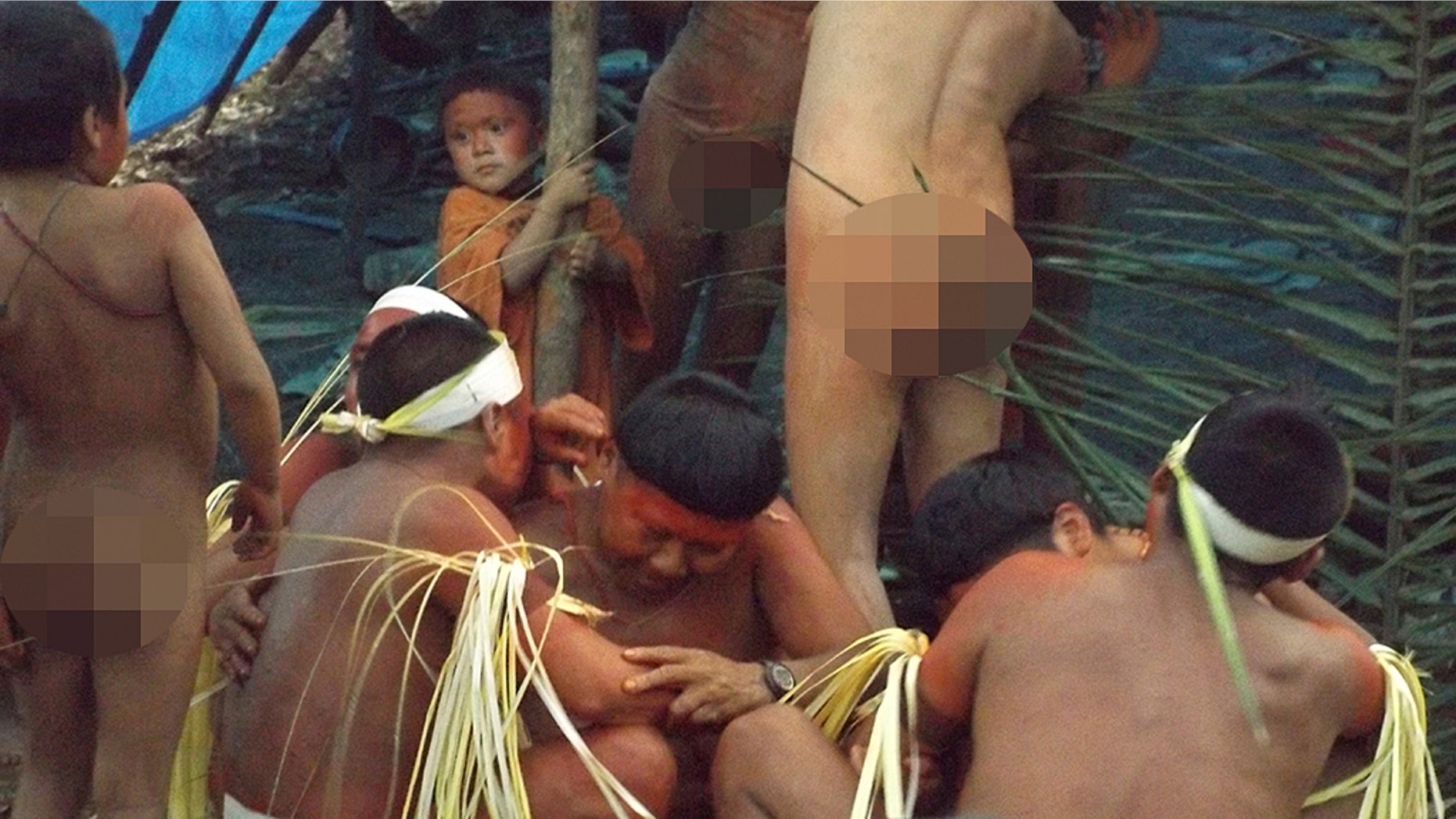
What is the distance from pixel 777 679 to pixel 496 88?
1927mm

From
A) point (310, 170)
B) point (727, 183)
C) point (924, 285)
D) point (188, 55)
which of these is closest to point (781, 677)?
point (924, 285)

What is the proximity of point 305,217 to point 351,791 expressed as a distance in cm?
320

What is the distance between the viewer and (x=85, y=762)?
3314 mm

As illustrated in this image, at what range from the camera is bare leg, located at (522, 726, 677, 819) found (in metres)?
2.94

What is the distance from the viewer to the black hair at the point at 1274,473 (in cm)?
260

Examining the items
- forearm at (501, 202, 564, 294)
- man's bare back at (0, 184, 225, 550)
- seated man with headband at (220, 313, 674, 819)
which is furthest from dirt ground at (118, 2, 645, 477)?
seated man with headband at (220, 313, 674, 819)

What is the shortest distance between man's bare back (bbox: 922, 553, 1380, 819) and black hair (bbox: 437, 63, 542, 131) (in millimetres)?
2228

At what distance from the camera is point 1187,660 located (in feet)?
8.41

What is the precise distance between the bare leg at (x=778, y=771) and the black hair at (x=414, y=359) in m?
0.66

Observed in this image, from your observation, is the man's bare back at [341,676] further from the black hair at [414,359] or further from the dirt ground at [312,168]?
the dirt ground at [312,168]

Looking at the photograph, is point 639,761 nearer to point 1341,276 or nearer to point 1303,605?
point 1303,605

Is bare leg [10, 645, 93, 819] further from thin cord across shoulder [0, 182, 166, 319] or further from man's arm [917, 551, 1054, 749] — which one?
man's arm [917, 551, 1054, 749]

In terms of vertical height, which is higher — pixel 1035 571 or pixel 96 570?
pixel 1035 571

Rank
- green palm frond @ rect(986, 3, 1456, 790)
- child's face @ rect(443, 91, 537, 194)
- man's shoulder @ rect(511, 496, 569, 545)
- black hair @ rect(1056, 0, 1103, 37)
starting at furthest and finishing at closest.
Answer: child's face @ rect(443, 91, 537, 194) → black hair @ rect(1056, 0, 1103, 37) → green palm frond @ rect(986, 3, 1456, 790) → man's shoulder @ rect(511, 496, 569, 545)
